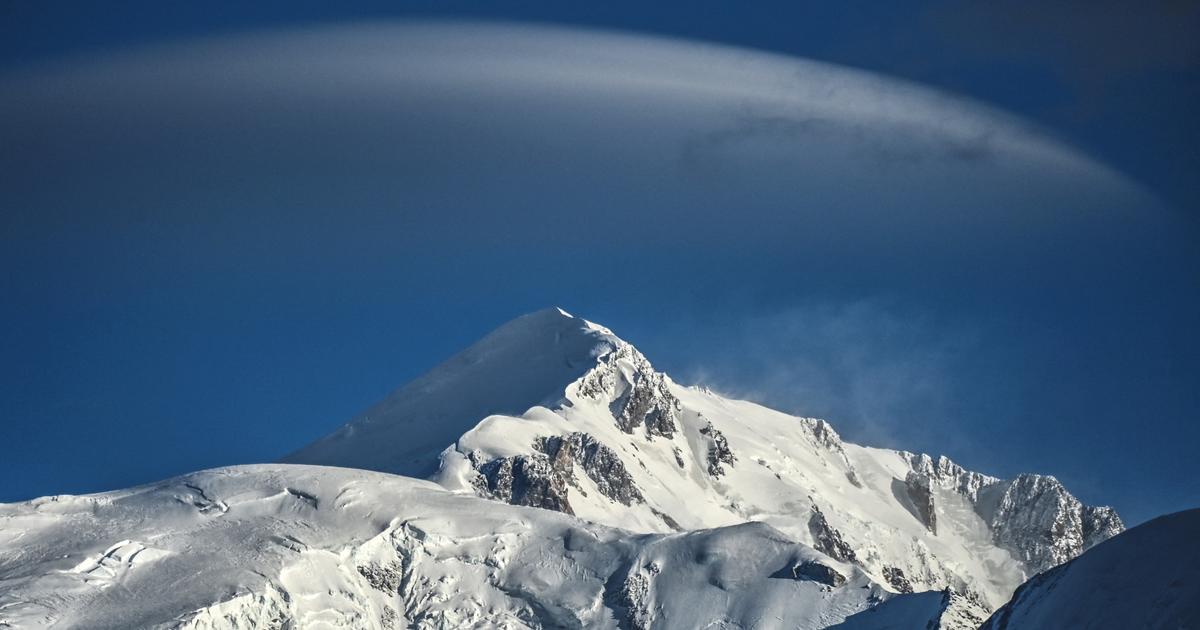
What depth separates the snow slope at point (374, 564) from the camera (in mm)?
160000

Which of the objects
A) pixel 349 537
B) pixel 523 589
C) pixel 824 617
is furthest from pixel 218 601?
pixel 824 617

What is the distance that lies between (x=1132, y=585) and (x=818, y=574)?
63969 mm

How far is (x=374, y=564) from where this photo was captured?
173375 millimetres

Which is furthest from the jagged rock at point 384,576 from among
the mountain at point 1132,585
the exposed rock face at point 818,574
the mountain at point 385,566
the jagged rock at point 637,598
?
the mountain at point 1132,585

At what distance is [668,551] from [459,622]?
2596cm

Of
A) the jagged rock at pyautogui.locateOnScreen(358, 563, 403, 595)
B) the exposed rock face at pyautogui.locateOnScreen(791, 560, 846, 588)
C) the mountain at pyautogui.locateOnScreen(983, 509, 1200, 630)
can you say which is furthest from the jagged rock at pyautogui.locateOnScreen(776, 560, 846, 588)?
the mountain at pyautogui.locateOnScreen(983, 509, 1200, 630)

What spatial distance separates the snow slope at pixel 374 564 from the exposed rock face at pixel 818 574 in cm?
18

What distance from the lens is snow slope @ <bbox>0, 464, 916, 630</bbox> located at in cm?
16000

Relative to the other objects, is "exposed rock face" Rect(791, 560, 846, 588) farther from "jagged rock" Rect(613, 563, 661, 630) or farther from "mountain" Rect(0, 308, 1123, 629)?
"jagged rock" Rect(613, 563, 661, 630)

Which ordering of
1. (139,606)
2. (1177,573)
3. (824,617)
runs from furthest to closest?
(824,617), (139,606), (1177,573)

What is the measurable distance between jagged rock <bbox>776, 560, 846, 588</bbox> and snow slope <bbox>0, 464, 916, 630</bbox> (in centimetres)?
18

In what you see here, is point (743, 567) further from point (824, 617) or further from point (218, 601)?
point (218, 601)

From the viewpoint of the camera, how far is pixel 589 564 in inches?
7092

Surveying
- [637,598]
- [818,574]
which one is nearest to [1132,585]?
[818,574]
